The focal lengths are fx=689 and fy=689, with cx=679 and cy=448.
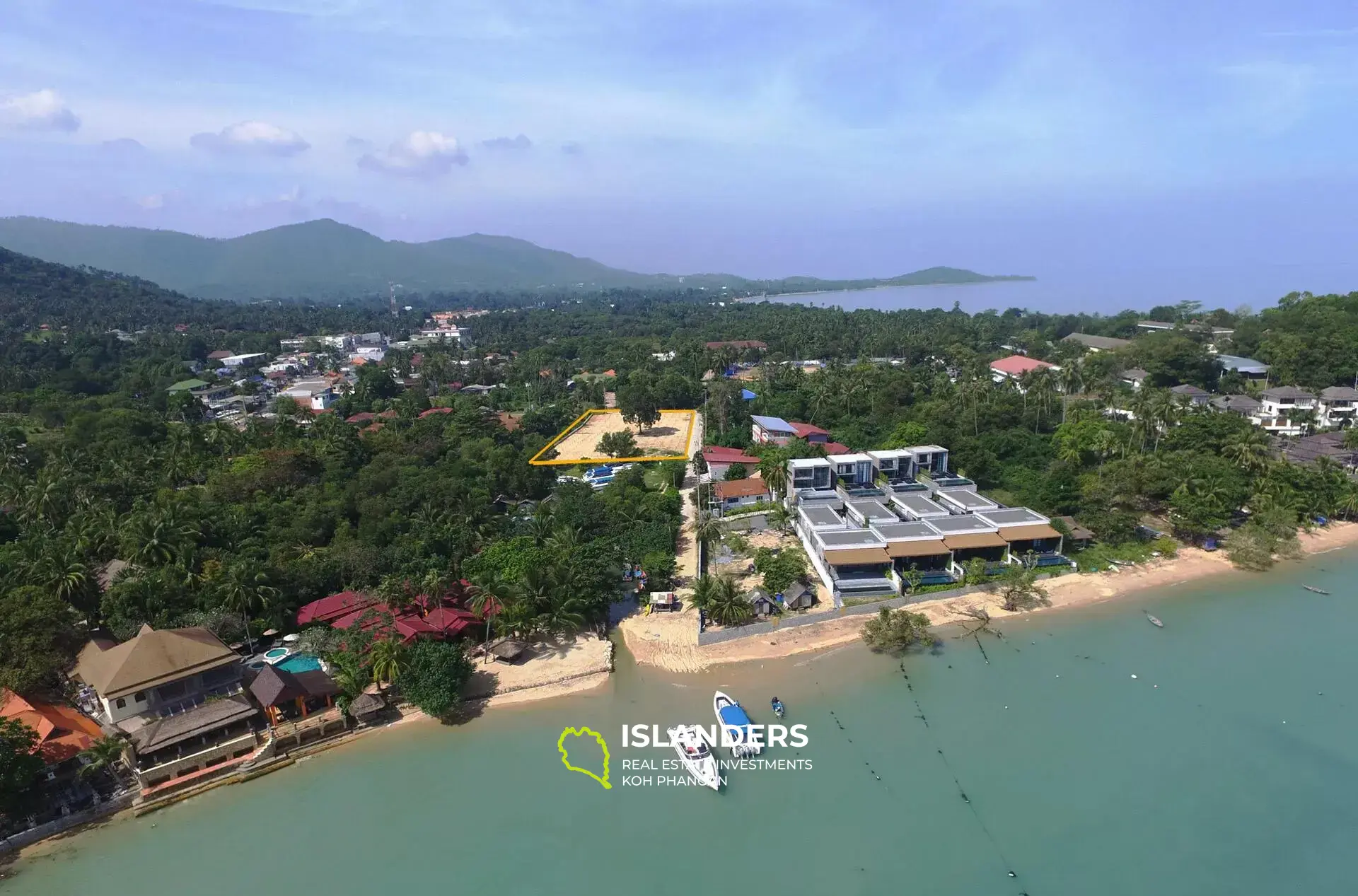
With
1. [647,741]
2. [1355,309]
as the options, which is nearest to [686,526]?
[647,741]

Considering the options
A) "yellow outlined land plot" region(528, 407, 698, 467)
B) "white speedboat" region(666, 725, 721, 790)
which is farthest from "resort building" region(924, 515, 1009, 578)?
"yellow outlined land plot" region(528, 407, 698, 467)

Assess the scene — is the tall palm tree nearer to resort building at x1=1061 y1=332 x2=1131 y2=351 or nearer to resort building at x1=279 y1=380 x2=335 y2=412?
resort building at x1=279 y1=380 x2=335 y2=412

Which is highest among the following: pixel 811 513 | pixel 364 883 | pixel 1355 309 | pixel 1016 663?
pixel 1355 309

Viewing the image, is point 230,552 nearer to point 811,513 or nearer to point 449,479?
point 449,479

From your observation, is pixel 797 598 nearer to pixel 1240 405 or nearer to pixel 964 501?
pixel 964 501

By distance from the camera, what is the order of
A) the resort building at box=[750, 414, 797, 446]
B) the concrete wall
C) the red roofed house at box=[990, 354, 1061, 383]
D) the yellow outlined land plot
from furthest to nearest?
the red roofed house at box=[990, 354, 1061, 383] < the yellow outlined land plot < the resort building at box=[750, 414, 797, 446] < the concrete wall

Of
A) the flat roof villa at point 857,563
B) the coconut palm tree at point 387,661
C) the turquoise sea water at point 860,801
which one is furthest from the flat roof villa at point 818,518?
the coconut palm tree at point 387,661
